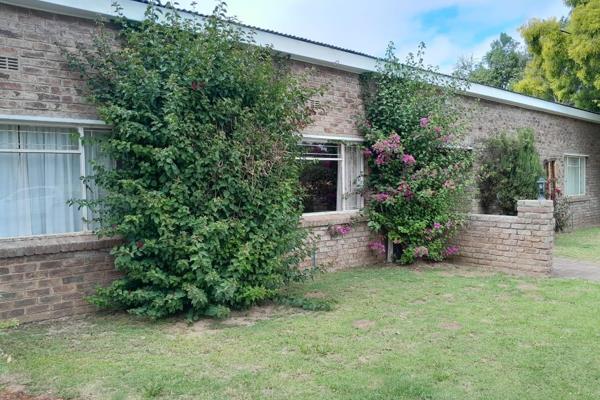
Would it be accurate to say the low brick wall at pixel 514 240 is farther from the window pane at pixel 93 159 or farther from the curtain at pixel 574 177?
the curtain at pixel 574 177

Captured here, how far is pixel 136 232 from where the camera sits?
5574 mm

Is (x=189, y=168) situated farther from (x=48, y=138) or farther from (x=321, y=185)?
(x=321, y=185)

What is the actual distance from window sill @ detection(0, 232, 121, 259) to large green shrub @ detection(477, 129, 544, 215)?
30.7ft

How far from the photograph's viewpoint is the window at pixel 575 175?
16.4 meters

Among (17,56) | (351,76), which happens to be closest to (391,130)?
Answer: (351,76)

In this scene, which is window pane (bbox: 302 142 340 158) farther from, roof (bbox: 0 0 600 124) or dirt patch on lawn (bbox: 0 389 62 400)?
dirt patch on lawn (bbox: 0 389 62 400)

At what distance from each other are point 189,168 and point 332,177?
13.4ft

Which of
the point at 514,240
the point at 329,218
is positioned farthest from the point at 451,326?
the point at 514,240

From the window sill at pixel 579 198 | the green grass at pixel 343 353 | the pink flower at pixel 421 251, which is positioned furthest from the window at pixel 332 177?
the window sill at pixel 579 198

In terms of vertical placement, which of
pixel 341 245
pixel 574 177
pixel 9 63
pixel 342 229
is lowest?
pixel 341 245

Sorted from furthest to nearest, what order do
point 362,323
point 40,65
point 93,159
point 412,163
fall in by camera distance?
1. point 412,163
2. point 93,159
3. point 40,65
4. point 362,323

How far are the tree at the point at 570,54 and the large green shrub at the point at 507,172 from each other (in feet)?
16.5

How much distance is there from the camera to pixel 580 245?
11.8 metres

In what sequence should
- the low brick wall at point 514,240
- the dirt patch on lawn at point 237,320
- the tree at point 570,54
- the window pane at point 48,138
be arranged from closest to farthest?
1. the dirt patch on lawn at point 237,320
2. the window pane at point 48,138
3. the low brick wall at point 514,240
4. the tree at point 570,54
